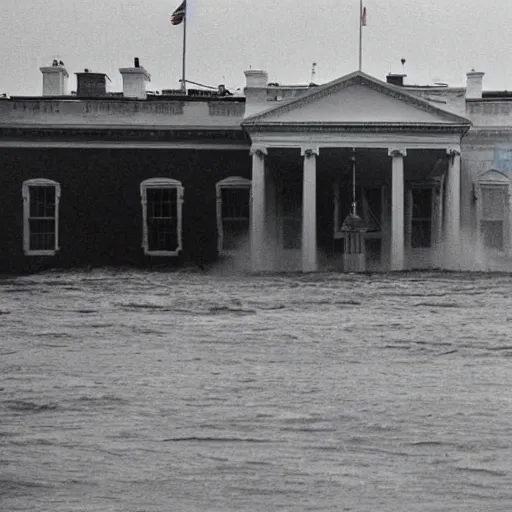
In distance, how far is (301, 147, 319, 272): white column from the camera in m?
25.7

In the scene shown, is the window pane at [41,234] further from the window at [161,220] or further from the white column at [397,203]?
the white column at [397,203]

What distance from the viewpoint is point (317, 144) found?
25906mm

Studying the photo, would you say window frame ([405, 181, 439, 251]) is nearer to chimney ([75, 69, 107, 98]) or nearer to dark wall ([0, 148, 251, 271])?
dark wall ([0, 148, 251, 271])

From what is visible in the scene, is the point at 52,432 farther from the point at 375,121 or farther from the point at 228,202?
the point at 228,202

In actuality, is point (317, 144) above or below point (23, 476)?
above

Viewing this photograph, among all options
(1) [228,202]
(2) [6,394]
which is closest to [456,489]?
(2) [6,394]

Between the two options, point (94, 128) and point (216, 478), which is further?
point (94, 128)

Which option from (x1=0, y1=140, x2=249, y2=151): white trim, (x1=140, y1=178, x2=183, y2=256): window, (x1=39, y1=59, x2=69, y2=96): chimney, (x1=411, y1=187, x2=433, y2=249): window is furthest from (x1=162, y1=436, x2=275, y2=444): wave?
(x1=39, y1=59, x2=69, y2=96): chimney

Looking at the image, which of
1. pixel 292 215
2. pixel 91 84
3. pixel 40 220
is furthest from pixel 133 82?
pixel 292 215

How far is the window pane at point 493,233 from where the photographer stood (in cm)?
2898

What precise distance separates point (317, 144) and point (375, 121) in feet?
5.06

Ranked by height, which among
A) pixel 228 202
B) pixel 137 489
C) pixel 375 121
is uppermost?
pixel 375 121

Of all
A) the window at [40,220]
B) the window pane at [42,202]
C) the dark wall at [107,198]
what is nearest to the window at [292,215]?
the dark wall at [107,198]

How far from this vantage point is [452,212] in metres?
26.2
